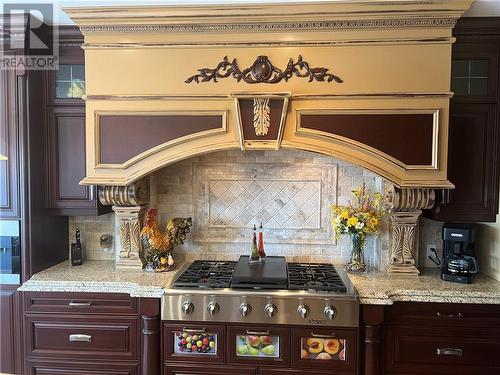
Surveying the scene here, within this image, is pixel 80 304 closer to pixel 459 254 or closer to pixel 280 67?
pixel 280 67

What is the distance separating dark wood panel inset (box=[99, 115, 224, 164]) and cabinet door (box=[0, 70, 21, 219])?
1.82 feet

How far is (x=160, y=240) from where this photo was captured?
254 cm

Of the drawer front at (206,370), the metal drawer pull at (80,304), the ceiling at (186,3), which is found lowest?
the drawer front at (206,370)

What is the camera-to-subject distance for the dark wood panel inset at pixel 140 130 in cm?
232

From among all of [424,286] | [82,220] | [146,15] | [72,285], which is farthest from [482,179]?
[82,220]

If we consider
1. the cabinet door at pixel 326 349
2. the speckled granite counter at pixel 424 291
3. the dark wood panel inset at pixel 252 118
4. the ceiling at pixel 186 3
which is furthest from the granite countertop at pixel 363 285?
the ceiling at pixel 186 3

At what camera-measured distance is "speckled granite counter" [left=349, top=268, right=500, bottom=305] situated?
2.10 m

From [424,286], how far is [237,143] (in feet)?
4.78

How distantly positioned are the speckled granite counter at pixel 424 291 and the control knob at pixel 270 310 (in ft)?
1.64

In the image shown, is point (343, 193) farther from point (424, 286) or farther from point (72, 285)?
point (72, 285)

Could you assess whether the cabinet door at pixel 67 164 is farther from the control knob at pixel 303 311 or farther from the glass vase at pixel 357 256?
the glass vase at pixel 357 256

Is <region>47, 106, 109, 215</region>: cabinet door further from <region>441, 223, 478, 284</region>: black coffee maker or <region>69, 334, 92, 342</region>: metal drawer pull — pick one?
<region>441, 223, 478, 284</region>: black coffee maker

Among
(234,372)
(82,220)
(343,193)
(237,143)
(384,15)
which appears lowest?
(234,372)

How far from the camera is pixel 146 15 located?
2270mm
